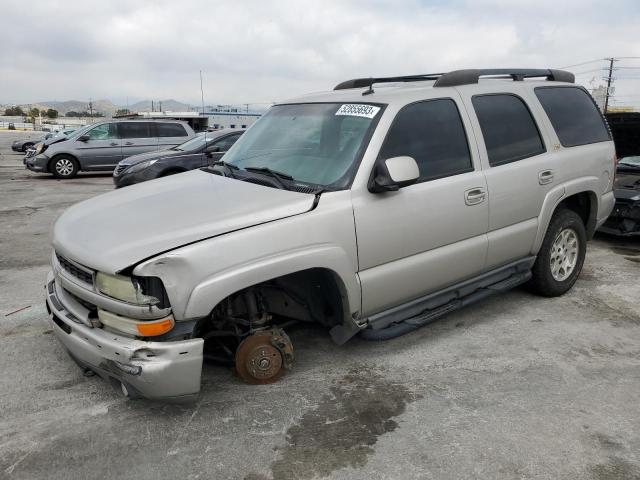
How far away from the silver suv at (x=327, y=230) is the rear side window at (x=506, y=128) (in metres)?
0.02

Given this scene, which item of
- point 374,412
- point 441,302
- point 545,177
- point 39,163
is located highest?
point 545,177

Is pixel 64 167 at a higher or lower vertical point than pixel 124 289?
higher

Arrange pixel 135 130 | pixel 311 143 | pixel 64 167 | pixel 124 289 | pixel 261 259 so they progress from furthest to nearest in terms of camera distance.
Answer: pixel 135 130, pixel 64 167, pixel 311 143, pixel 261 259, pixel 124 289

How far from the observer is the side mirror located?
3203mm

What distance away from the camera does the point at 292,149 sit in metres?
3.79

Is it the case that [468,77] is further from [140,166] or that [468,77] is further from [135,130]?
[135,130]

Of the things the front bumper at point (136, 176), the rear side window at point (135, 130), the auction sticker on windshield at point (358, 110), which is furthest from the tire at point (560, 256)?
the rear side window at point (135, 130)

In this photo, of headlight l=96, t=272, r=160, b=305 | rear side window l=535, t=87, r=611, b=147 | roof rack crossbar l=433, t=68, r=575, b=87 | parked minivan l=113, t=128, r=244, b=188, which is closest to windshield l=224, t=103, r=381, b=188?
roof rack crossbar l=433, t=68, r=575, b=87

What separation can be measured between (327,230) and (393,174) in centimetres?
52

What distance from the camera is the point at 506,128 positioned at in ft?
13.8

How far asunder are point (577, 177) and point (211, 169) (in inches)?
124

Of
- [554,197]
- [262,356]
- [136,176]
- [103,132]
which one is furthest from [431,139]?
[103,132]

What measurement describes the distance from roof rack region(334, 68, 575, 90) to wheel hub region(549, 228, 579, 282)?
4.68 ft

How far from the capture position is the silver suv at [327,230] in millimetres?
2730
